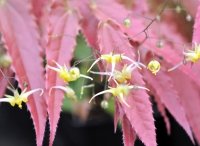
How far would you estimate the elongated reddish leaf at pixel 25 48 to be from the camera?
0.30 metres

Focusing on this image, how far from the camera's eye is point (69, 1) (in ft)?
1.28

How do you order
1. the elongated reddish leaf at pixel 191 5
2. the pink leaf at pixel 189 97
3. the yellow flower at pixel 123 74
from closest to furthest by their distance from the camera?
the yellow flower at pixel 123 74, the pink leaf at pixel 189 97, the elongated reddish leaf at pixel 191 5

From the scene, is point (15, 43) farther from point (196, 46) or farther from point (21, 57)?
point (196, 46)

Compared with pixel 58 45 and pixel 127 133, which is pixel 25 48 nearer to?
pixel 58 45

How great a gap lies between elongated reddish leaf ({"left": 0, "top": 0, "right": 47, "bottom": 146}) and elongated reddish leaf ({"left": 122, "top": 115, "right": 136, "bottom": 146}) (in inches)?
3.1

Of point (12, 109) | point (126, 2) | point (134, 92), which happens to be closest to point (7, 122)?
point (12, 109)

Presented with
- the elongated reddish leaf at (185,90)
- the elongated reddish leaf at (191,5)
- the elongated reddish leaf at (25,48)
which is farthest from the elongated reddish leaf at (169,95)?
the elongated reddish leaf at (191,5)

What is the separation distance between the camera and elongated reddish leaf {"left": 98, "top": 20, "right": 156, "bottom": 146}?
27 cm

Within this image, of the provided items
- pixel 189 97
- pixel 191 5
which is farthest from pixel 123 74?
pixel 191 5

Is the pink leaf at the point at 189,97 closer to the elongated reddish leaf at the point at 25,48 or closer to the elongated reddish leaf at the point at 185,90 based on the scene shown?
the elongated reddish leaf at the point at 185,90

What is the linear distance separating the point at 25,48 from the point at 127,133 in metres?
0.14

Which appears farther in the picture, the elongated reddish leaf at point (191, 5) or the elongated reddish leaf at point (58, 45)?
the elongated reddish leaf at point (191, 5)

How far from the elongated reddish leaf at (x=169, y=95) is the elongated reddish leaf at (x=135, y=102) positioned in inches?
2.9

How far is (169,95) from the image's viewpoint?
0.36 metres
